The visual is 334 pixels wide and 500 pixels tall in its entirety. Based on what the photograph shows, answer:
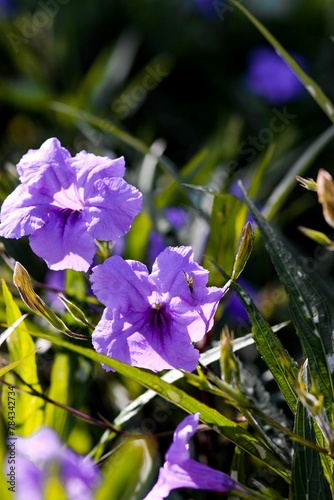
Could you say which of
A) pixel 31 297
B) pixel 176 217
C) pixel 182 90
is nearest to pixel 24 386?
pixel 31 297

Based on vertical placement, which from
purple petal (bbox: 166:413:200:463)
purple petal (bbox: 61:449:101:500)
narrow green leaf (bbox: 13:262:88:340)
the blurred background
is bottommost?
the blurred background

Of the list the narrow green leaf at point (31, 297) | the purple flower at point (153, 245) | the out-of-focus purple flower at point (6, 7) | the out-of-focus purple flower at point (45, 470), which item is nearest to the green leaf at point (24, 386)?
the narrow green leaf at point (31, 297)

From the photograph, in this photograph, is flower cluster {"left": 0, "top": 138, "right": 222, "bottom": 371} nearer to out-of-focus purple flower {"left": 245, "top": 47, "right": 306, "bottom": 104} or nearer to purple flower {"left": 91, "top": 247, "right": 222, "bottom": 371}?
purple flower {"left": 91, "top": 247, "right": 222, "bottom": 371}

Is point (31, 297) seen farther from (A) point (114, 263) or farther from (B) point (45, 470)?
(B) point (45, 470)

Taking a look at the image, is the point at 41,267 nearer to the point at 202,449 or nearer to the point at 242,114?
the point at 202,449

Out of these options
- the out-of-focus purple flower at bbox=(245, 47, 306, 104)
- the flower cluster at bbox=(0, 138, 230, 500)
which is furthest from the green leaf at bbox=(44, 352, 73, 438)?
the out-of-focus purple flower at bbox=(245, 47, 306, 104)
